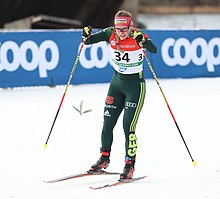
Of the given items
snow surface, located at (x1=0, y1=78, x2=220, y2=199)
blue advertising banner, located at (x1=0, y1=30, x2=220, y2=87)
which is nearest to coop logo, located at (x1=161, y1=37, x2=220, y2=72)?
blue advertising banner, located at (x1=0, y1=30, x2=220, y2=87)

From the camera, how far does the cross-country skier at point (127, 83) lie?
7.14 metres

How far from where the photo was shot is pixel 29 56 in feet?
53.4

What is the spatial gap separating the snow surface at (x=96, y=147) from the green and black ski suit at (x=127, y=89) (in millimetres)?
565

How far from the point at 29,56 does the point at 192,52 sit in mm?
4810

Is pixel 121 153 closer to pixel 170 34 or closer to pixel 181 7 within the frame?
pixel 170 34

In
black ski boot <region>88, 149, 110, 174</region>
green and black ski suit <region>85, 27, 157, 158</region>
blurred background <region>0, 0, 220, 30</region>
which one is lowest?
blurred background <region>0, 0, 220, 30</region>

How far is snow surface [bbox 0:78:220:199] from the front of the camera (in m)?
6.79

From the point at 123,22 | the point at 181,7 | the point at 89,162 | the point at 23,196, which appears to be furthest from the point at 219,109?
the point at 181,7

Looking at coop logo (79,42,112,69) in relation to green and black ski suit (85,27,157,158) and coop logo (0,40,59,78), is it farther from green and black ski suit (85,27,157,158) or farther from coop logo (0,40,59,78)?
green and black ski suit (85,27,157,158)

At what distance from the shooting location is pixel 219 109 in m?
12.7

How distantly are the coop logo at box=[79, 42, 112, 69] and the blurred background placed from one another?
28.6ft

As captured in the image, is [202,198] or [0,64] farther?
[0,64]

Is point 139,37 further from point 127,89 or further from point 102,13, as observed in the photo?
point 102,13

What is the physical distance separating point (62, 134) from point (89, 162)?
7.14ft
